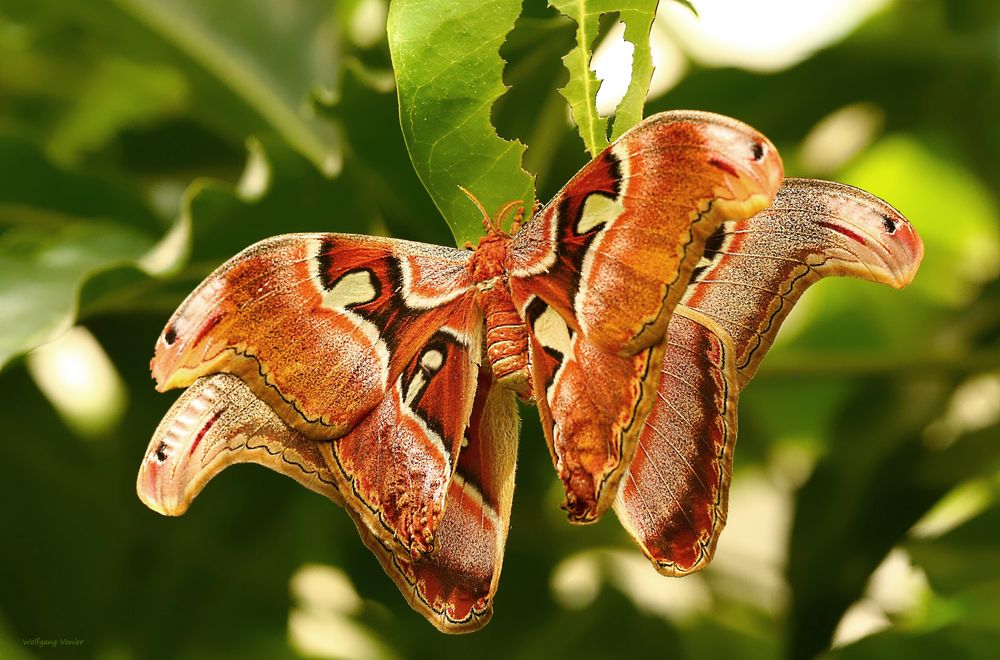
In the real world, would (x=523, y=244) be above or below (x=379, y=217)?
above

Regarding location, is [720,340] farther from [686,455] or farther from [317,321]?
[317,321]

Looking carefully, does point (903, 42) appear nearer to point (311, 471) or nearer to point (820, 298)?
point (820, 298)

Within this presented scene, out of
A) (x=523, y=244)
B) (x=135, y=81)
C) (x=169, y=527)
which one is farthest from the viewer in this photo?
(x=135, y=81)

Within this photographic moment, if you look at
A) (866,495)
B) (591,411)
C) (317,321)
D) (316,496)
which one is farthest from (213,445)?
(866,495)

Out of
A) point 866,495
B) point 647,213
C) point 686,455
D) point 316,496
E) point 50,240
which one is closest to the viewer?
point 647,213

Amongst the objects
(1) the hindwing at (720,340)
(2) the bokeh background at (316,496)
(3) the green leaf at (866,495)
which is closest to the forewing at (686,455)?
(1) the hindwing at (720,340)

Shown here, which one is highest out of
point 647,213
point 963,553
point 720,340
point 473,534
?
point 647,213

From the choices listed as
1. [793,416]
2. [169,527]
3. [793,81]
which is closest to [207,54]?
[169,527]
